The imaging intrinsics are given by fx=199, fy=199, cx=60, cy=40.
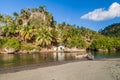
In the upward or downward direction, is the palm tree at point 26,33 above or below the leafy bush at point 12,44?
above

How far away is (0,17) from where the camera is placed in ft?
440

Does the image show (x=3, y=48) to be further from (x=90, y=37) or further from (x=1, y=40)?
(x=90, y=37)

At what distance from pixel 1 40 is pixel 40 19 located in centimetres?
5512

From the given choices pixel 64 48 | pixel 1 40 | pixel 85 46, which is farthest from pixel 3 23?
pixel 85 46

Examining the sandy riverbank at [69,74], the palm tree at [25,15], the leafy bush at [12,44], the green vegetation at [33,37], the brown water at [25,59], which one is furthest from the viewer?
the palm tree at [25,15]

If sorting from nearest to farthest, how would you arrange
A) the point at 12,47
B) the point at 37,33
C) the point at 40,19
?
1. the point at 12,47
2. the point at 37,33
3. the point at 40,19

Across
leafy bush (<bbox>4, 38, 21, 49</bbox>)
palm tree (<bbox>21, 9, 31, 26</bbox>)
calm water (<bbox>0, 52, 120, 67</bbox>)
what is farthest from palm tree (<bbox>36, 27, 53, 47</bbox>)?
calm water (<bbox>0, 52, 120, 67</bbox>)

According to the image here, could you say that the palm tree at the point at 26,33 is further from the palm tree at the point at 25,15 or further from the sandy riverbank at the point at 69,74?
the sandy riverbank at the point at 69,74

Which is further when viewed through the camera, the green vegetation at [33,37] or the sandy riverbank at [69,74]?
the green vegetation at [33,37]

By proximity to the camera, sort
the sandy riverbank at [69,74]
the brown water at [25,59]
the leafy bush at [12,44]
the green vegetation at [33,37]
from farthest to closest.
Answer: the green vegetation at [33,37]
the leafy bush at [12,44]
the brown water at [25,59]
the sandy riverbank at [69,74]

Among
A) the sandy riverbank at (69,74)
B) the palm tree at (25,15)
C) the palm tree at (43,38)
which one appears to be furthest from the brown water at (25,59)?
the palm tree at (25,15)

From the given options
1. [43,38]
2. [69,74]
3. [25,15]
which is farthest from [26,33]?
[69,74]

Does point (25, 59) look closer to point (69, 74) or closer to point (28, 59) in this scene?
point (28, 59)

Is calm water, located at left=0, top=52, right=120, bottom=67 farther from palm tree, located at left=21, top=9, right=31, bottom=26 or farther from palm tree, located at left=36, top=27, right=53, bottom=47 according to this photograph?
palm tree, located at left=21, top=9, right=31, bottom=26
